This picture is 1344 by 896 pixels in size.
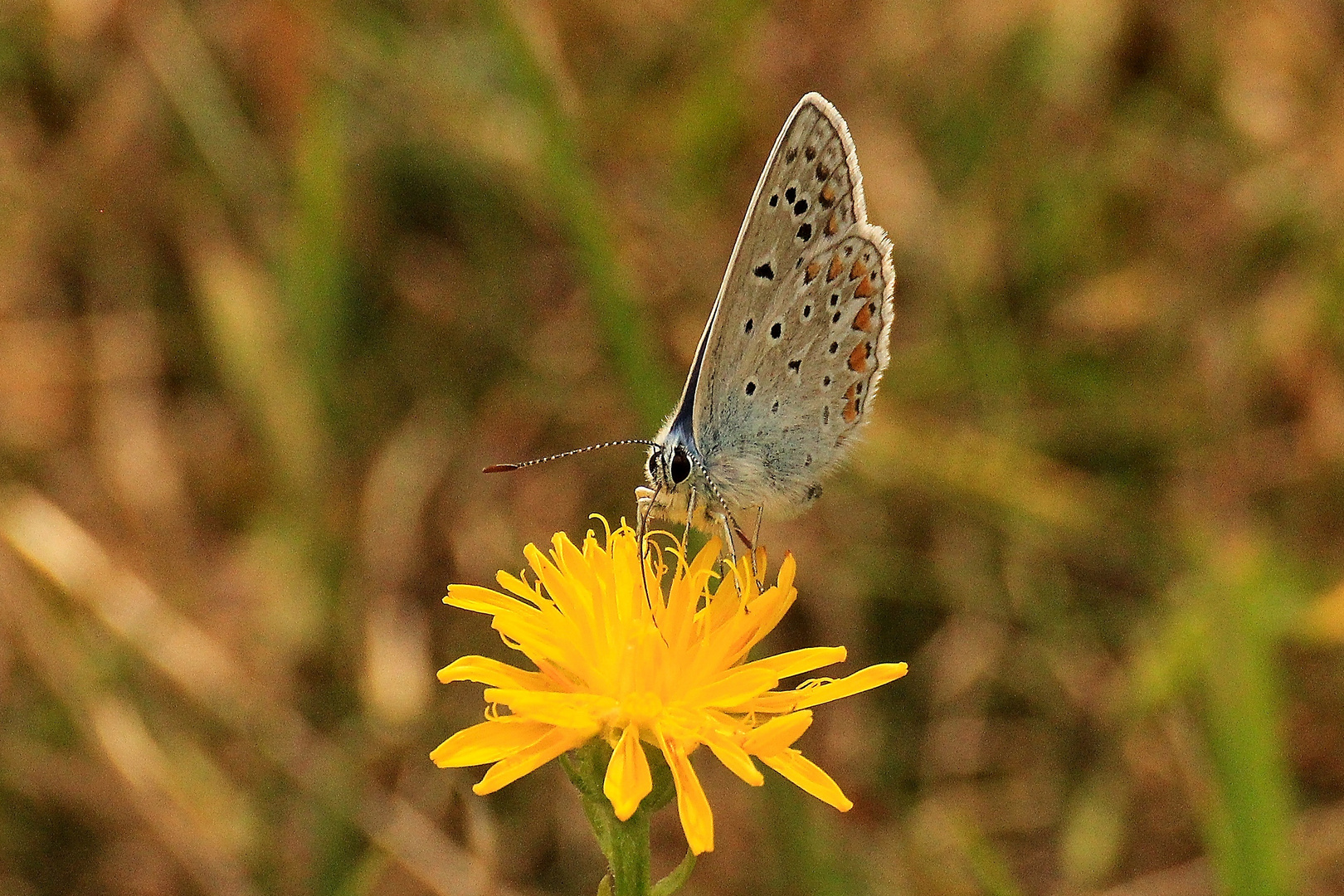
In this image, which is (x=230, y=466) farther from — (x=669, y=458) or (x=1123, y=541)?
(x=1123, y=541)

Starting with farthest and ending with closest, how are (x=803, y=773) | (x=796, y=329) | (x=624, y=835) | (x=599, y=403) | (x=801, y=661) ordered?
(x=599, y=403) → (x=796, y=329) → (x=801, y=661) → (x=803, y=773) → (x=624, y=835)

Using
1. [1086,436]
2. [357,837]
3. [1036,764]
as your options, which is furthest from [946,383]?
[357,837]

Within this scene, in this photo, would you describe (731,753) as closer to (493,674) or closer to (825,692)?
(825,692)

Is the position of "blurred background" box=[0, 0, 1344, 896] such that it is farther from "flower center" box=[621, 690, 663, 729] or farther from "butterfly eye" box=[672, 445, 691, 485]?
"flower center" box=[621, 690, 663, 729]

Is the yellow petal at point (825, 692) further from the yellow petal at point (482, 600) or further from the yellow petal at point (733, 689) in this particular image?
the yellow petal at point (482, 600)

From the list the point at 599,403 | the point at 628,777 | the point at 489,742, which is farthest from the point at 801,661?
the point at 599,403

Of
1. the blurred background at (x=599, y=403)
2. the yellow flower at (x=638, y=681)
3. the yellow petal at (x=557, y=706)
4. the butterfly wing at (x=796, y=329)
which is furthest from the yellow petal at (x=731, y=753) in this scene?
the blurred background at (x=599, y=403)

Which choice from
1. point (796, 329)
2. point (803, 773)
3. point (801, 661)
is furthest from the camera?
point (796, 329)
